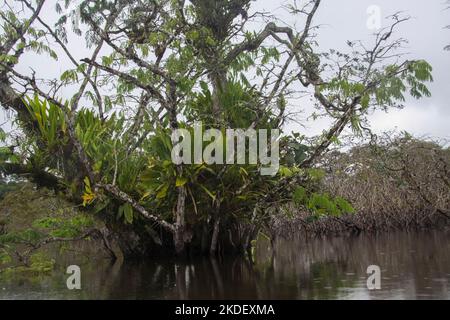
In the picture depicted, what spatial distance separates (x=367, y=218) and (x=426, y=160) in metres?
2.53

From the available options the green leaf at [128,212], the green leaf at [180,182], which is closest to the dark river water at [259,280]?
the green leaf at [128,212]

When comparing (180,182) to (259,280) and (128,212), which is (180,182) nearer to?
(128,212)

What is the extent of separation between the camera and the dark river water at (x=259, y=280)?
5.71 metres

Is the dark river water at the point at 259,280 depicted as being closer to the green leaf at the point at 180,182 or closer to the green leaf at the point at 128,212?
the green leaf at the point at 128,212

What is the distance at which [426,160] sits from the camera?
53.9 ft

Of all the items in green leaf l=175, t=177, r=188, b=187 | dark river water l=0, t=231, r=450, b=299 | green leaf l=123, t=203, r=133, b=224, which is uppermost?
green leaf l=175, t=177, r=188, b=187

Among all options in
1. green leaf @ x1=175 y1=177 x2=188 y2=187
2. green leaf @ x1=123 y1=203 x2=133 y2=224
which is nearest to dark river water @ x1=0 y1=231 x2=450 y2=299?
green leaf @ x1=123 y1=203 x2=133 y2=224

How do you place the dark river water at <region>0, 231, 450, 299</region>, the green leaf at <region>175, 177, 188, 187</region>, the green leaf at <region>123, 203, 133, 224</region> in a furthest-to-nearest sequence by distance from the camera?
1. the green leaf at <region>123, 203, 133, 224</region>
2. the green leaf at <region>175, 177, 188, 187</region>
3. the dark river water at <region>0, 231, 450, 299</region>

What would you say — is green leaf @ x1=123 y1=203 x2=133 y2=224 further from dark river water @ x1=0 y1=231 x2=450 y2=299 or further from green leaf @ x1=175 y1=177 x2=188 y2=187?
green leaf @ x1=175 y1=177 x2=188 y2=187

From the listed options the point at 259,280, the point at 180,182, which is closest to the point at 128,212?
the point at 180,182

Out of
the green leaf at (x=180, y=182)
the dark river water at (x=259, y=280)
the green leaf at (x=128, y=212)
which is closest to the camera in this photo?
the dark river water at (x=259, y=280)

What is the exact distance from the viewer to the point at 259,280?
6.99 m

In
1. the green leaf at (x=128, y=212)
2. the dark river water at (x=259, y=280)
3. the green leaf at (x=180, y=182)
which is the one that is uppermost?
the green leaf at (x=180, y=182)

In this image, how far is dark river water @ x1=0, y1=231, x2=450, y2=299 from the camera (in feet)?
18.7
